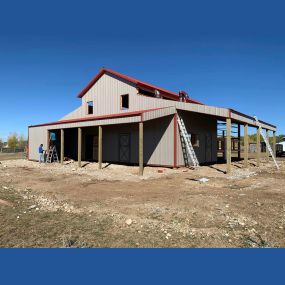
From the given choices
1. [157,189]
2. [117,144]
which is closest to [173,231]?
[157,189]

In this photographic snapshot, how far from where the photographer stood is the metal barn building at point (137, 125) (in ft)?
57.4

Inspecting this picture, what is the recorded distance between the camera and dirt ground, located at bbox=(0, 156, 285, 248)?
5492 millimetres

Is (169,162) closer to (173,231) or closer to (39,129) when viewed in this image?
(173,231)

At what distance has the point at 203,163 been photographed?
22.3 meters

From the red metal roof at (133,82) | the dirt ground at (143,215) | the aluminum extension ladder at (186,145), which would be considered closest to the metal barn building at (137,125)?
the red metal roof at (133,82)

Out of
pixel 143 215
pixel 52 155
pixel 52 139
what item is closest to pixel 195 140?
pixel 52 139

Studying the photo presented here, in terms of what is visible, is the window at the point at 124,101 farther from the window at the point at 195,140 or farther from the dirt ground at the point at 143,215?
the dirt ground at the point at 143,215

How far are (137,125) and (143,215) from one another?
44.4 ft

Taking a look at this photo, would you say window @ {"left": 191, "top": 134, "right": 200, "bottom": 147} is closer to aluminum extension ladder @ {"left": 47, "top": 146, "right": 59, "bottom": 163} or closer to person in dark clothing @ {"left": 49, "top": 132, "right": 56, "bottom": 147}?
aluminum extension ladder @ {"left": 47, "top": 146, "right": 59, "bottom": 163}

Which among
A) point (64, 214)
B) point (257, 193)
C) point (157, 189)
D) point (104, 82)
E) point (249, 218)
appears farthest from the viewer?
point (104, 82)

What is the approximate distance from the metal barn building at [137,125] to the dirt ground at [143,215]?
5.77 meters

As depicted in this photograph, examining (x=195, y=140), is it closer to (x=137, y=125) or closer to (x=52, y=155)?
(x=137, y=125)

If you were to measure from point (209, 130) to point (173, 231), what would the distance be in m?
18.3

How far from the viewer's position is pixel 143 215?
7316 millimetres
